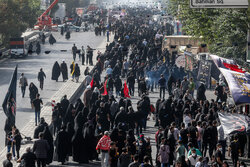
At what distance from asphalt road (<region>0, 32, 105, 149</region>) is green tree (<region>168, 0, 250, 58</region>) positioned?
781 cm

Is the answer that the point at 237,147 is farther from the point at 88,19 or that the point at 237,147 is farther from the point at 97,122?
the point at 88,19

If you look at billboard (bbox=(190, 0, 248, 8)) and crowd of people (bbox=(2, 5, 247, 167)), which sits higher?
billboard (bbox=(190, 0, 248, 8))

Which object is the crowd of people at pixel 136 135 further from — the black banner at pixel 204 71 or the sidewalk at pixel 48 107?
the black banner at pixel 204 71

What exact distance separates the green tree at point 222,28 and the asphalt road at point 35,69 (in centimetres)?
781

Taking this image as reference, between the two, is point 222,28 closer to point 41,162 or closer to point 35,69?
point 41,162

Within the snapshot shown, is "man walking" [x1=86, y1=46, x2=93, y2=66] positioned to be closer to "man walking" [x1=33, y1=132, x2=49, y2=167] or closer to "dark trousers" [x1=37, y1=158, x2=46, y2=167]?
"dark trousers" [x1=37, y1=158, x2=46, y2=167]

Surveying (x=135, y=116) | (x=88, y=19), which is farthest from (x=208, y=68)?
(x=88, y=19)

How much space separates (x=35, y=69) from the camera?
43406 mm

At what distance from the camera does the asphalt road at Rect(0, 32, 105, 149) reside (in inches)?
1059

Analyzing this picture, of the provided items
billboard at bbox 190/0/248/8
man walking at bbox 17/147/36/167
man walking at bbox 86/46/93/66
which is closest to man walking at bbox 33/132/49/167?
man walking at bbox 17/147/36/167

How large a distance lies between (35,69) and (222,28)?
17.4m

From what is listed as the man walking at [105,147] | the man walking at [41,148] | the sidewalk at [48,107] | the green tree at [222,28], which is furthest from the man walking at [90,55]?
the man walking at [105,147]

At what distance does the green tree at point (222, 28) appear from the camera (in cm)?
2788

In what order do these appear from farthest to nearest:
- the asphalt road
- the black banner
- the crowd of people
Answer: the black banner, the asphalt road, the crowd of people
